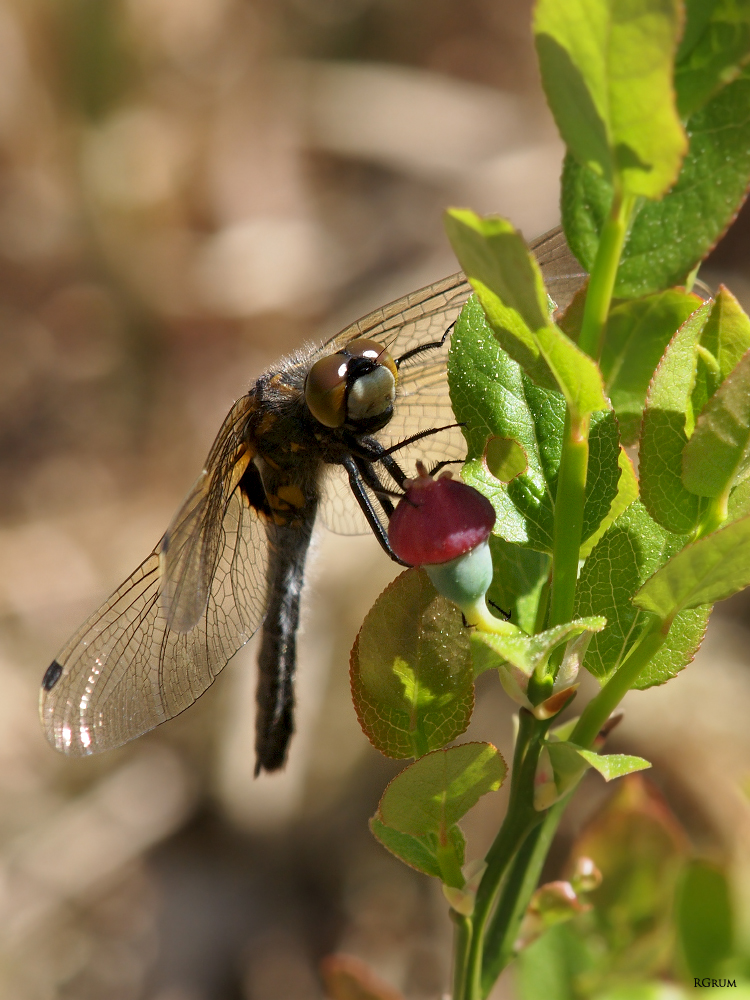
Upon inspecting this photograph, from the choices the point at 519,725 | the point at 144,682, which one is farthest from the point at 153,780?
the point at 519,725

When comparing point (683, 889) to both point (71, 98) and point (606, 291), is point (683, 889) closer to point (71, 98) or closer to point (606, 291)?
point (606, 291)

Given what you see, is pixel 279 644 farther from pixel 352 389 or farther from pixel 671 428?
pixel 671 428

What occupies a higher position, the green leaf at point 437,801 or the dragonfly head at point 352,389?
the dragonfly head at point 352,389

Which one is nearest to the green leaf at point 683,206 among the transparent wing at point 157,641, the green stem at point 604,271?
the green stem at point 604,271

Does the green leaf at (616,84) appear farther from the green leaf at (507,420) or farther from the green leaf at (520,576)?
the green leaf at (520,576)

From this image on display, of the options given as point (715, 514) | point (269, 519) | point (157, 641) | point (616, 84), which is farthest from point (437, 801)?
point (269, 519)

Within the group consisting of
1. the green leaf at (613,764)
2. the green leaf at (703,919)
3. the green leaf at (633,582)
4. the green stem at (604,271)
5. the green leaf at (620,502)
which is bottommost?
the green leaf at (703,919)

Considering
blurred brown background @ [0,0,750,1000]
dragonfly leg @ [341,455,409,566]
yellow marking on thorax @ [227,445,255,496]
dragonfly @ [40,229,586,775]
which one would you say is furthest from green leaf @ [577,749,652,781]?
blurred brown background @ [0,0,750,1000]
